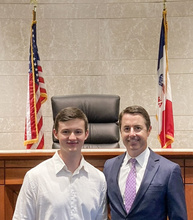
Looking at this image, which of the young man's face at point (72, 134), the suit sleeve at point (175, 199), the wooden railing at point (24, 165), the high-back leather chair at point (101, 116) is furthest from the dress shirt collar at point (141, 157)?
the high-back leather chair at point (101, 116)

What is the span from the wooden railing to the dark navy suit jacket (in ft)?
3.05

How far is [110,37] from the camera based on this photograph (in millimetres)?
5504

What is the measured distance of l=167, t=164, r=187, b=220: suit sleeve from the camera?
1914mm

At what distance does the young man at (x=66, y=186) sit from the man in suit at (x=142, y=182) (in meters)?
0.10

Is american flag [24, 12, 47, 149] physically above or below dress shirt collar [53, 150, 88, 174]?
above

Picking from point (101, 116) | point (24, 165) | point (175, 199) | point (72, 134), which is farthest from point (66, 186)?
point (101, 116)

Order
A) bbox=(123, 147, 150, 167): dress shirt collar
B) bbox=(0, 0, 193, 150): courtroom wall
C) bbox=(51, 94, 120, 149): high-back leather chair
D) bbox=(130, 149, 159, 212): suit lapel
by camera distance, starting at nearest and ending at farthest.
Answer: bbox=(130, 149, 159, 212): suit lapel < bbox=(123, 147, 150, 167): dress shirt collar < bbox=(51, 94, 120, 149): high-back leather chair < bbox=(0, 0, 193, 150): courtroom wall

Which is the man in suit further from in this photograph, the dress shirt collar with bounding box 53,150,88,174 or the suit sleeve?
the dress shirt collar with bounding box 53,150,88,174

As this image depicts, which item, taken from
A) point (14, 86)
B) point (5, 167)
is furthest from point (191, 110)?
point (5, 167)

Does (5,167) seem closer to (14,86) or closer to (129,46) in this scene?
(14,86)

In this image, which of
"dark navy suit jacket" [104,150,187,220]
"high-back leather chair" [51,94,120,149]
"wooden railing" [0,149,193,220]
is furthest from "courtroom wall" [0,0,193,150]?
"dark navy suit jacket" [104,150,187,220]

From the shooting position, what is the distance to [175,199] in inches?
75.4

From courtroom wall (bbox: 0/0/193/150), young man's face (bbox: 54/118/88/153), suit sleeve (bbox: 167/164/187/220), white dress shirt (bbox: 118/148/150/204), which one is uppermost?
courtroom wall (bbox: 0/0/193/150)

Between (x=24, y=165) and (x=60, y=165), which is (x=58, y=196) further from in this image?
(x=24, y=165)
